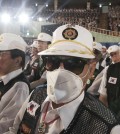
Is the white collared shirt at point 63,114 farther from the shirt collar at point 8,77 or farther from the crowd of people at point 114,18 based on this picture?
the crowd of people at point 114,18

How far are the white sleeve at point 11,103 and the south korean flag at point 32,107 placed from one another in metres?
0.53

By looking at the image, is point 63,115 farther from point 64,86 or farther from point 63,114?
point 64,86

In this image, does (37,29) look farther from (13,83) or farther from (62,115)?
(62,115)

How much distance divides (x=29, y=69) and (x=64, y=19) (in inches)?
616

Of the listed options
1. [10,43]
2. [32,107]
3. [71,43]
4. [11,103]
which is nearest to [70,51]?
[71,43]

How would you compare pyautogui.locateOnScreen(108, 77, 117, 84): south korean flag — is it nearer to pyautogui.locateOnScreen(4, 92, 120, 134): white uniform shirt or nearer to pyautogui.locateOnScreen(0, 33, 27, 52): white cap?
pyautogui.locateOnScreen(0, 33, 27, 52): white cap

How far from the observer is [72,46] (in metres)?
1.62

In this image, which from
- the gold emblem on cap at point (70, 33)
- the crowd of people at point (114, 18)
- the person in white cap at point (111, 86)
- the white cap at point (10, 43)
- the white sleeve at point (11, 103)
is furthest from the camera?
the crowd of people at point (114, 18)

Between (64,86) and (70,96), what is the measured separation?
6 cm

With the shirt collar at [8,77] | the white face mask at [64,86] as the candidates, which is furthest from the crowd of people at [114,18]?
the white face mask at [64,86]

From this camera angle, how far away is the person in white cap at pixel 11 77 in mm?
2363

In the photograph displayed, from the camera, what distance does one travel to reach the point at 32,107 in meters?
1.77

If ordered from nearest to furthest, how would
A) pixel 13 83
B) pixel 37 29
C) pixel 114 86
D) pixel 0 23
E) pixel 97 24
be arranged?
pixel 13 83
pixel 114 86
pixel 0 23
pixel 37 29
pixel 97 24

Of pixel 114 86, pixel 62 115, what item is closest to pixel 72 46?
Answer: pixel 62 115
